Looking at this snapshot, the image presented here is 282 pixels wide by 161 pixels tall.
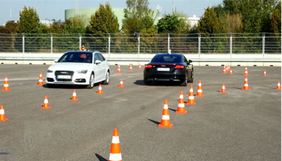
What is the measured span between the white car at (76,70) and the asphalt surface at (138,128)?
1621 mm

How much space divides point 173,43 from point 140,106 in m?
29.3

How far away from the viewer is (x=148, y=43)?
42.6 meters

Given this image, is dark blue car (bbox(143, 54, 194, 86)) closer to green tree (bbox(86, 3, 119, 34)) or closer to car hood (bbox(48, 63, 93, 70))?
car hood (bbox(48, 63, 93, 70))

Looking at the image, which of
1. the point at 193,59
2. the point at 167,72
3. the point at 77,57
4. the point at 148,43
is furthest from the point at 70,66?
the point at 148,43

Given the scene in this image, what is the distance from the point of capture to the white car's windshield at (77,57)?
19203mm

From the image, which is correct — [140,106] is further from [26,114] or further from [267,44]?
[267,44]

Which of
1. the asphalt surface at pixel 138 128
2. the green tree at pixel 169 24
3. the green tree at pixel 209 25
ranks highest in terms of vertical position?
the green tree at pixel 169 24

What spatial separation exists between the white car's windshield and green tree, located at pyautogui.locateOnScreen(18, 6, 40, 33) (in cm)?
3178

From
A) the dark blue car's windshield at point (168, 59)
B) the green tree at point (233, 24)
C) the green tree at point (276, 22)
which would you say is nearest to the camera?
the dark blue car's windshield at point (168, 59)

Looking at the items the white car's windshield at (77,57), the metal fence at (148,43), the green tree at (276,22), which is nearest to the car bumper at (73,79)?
the white car's windshield at (77,57)

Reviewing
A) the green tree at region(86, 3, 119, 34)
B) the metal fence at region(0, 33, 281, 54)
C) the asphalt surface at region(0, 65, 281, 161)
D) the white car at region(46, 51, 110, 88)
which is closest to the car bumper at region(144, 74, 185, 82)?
the white car at region(46, 51, 110, 88)

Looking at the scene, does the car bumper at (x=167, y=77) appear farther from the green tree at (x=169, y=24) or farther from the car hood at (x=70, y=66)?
the green tree at (x=169, y=24)

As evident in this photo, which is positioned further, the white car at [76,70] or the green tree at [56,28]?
the green tree at [56,28]

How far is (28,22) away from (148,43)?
49.5ft
